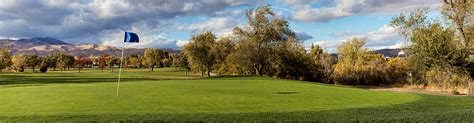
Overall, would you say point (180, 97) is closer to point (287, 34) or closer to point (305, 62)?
point (287, 34)

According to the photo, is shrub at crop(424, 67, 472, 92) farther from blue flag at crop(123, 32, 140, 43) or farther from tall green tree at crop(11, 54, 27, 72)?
tall green tree at crop(11, 54, 27, 72)

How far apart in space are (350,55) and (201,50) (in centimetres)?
3094

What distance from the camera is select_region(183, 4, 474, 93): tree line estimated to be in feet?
107

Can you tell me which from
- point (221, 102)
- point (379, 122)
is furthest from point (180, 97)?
point (379, 122)

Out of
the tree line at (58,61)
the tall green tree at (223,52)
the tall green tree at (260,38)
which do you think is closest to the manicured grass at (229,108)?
the tall green tree at (260,38)

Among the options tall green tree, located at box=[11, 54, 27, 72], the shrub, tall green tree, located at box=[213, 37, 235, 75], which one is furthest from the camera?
tall green tree, located at box=[11, 54, 27, 72]

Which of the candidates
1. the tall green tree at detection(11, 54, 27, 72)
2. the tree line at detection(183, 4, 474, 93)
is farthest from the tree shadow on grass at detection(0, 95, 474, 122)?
the tall green tree at detection(11, 54, 27, 72)

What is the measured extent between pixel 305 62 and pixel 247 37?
991 cm

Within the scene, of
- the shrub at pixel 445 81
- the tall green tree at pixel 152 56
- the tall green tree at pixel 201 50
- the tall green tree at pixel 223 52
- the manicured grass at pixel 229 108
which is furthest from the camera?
the tall green tree at pixel 152 56

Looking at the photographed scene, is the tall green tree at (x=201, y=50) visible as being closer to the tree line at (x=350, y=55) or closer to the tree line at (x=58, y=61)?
the tree line at (x=350, y=55)

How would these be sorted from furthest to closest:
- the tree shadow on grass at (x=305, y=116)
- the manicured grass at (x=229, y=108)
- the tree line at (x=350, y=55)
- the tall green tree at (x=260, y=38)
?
the tall green tree at (x=260, y=38) < the tree line at (x=350, y=55) < the manicured grass at (x=229, y=108) < the tree shadow on grass at (x=305, y=116)

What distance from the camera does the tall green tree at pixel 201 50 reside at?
237 ft

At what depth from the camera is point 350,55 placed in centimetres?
8819

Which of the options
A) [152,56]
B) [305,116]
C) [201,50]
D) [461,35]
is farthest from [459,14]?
[152,56]
